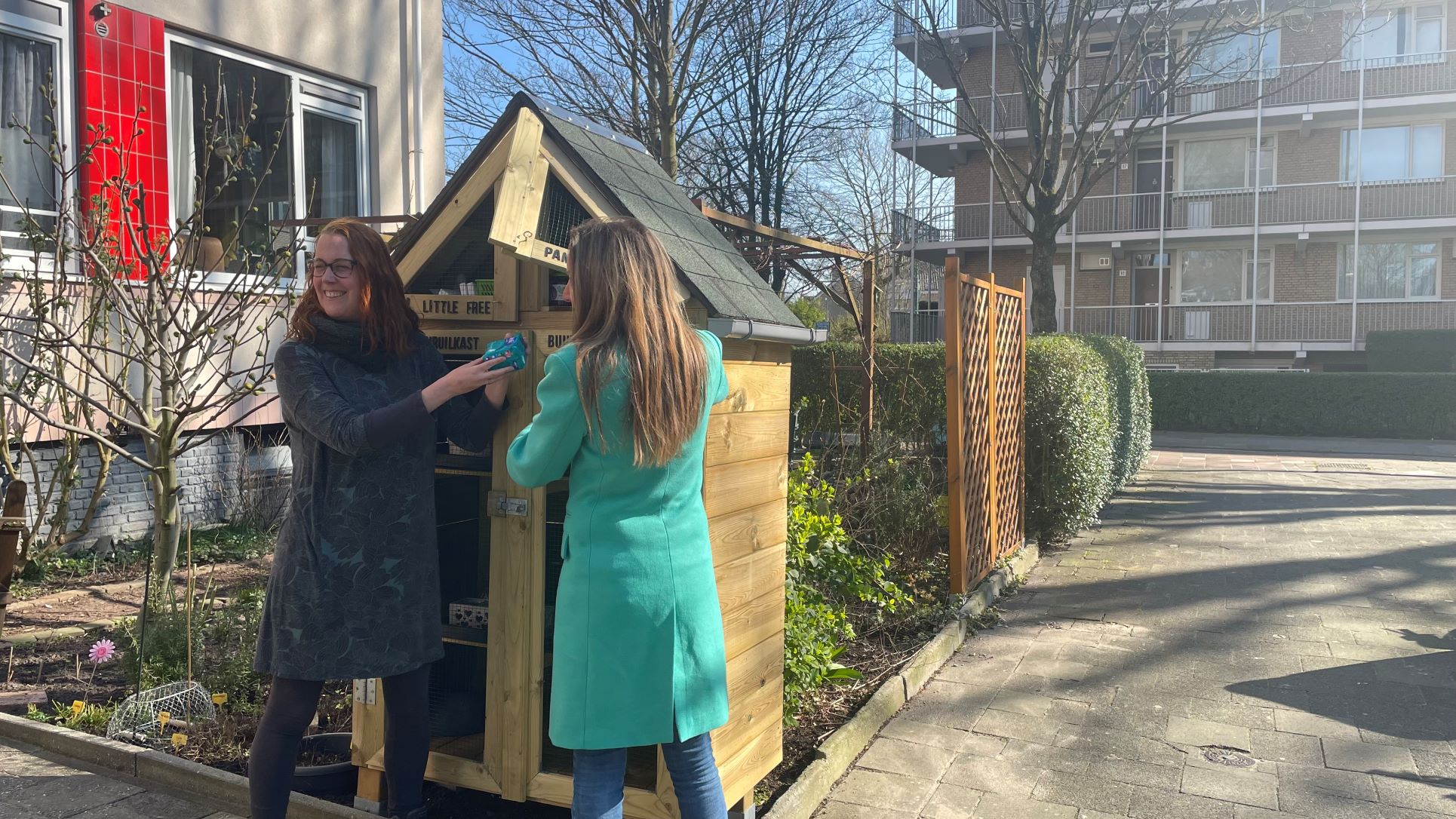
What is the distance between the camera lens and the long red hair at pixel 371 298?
2.82m

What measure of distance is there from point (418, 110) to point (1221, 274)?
24.1 meters

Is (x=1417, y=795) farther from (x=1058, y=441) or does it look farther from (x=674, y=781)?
(x=1058, y=441)

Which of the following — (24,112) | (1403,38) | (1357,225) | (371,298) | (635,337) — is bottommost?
(635,337)

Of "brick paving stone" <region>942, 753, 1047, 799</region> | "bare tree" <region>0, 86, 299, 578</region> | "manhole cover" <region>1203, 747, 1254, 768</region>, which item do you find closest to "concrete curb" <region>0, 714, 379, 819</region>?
"bare tree" <region>0, 86, 299, 578</region>

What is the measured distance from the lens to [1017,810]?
3.51m

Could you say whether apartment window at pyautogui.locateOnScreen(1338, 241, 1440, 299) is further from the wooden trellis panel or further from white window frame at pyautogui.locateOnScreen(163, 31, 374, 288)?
white window frame at pyautogui.locateOnScreen(163, 31, 374, 288)

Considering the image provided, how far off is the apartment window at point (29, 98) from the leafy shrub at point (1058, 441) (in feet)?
24.4

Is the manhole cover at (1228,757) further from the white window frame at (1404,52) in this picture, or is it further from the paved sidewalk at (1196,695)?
the white window frame at (1404,52)

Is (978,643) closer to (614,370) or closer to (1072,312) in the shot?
(614,370)

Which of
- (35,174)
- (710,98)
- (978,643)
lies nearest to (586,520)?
(978,643)

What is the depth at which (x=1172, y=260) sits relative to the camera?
28.0 meters

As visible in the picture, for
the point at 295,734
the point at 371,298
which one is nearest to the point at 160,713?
the point at 295,734

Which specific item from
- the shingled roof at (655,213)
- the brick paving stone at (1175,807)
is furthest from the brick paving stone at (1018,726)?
the shingled roof at (655,213)

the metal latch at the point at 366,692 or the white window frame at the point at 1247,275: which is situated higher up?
the white window frame at the point at 1247,275
